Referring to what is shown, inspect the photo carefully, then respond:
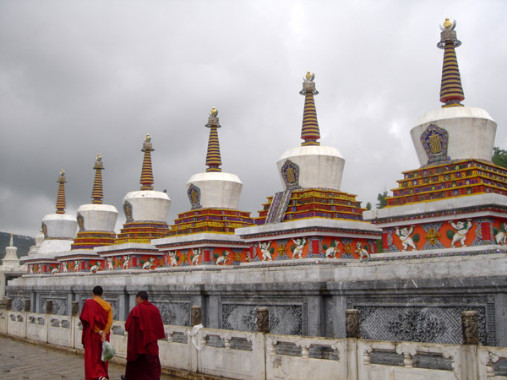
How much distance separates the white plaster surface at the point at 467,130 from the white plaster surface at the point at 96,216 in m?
20.7

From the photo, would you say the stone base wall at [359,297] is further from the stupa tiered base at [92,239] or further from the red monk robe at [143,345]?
the stupa tiered base at [92,239]

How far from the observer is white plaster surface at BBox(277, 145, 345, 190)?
17578 millimetres

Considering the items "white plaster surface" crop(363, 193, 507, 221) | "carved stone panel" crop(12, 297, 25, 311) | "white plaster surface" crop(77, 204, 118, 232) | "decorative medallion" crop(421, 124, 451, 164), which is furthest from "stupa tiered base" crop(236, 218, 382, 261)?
"carved stone panel" crop(12, 297, 25, 311)

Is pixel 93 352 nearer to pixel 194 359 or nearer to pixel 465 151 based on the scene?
pixel 194 359

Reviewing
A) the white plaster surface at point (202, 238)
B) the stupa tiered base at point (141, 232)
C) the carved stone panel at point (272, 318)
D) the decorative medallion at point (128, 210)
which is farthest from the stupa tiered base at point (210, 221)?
the carved stone panel at point (272, 318)

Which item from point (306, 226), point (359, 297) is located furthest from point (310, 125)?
point (359, 297)

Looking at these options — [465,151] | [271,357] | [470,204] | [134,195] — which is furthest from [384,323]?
[134,195]

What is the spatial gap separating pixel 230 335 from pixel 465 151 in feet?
24.3

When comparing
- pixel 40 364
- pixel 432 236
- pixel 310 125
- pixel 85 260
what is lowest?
pixel 40 364

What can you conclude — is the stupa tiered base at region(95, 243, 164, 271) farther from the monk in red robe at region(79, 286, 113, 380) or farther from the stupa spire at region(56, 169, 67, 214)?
the monk in red robe at region(79, 286, 113, 380)

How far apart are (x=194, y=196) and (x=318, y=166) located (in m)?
6.48

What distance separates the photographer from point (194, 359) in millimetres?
10938

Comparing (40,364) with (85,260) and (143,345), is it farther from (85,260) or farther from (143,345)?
(85,260)

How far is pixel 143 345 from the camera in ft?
27.5
